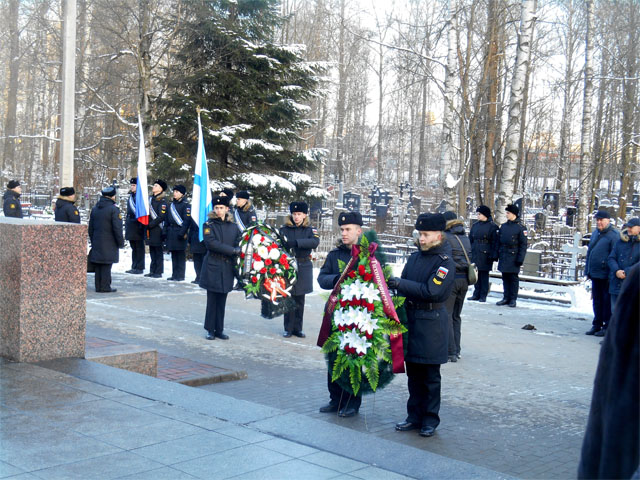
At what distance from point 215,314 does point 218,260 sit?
0.81m

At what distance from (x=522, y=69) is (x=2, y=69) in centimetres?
4528

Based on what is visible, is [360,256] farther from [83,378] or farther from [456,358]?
[456,358]

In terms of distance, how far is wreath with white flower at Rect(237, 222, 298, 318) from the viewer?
397 inches

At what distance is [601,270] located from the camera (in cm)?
1234

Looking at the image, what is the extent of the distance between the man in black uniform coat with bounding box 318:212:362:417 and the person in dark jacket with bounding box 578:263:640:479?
444cm

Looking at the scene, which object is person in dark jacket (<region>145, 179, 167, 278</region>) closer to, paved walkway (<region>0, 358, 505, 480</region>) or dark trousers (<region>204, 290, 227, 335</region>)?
dark trousers (<region>204, 290, 227, 335</region>)

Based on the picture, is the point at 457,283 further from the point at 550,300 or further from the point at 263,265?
the point at 550,300

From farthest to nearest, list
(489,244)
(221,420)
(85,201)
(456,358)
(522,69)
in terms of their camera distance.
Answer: (85,201), (522,69), (489,244), (456,358), (221,420)

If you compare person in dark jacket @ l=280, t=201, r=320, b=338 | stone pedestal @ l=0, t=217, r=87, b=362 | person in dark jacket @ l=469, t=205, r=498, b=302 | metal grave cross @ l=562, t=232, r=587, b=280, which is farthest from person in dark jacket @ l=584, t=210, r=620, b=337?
stone pedestal @ l=0, t=217, r=87, b=362

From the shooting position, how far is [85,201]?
3027 cm

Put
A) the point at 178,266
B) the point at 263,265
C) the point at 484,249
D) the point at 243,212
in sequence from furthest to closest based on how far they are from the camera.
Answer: the point at 178,266
the point at 484,249
the point at 243,212
the point at 263,265

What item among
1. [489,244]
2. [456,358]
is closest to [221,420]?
[456,358]

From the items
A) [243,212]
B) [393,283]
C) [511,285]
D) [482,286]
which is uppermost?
[243,212]

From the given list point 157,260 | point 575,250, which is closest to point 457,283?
point 575,250
